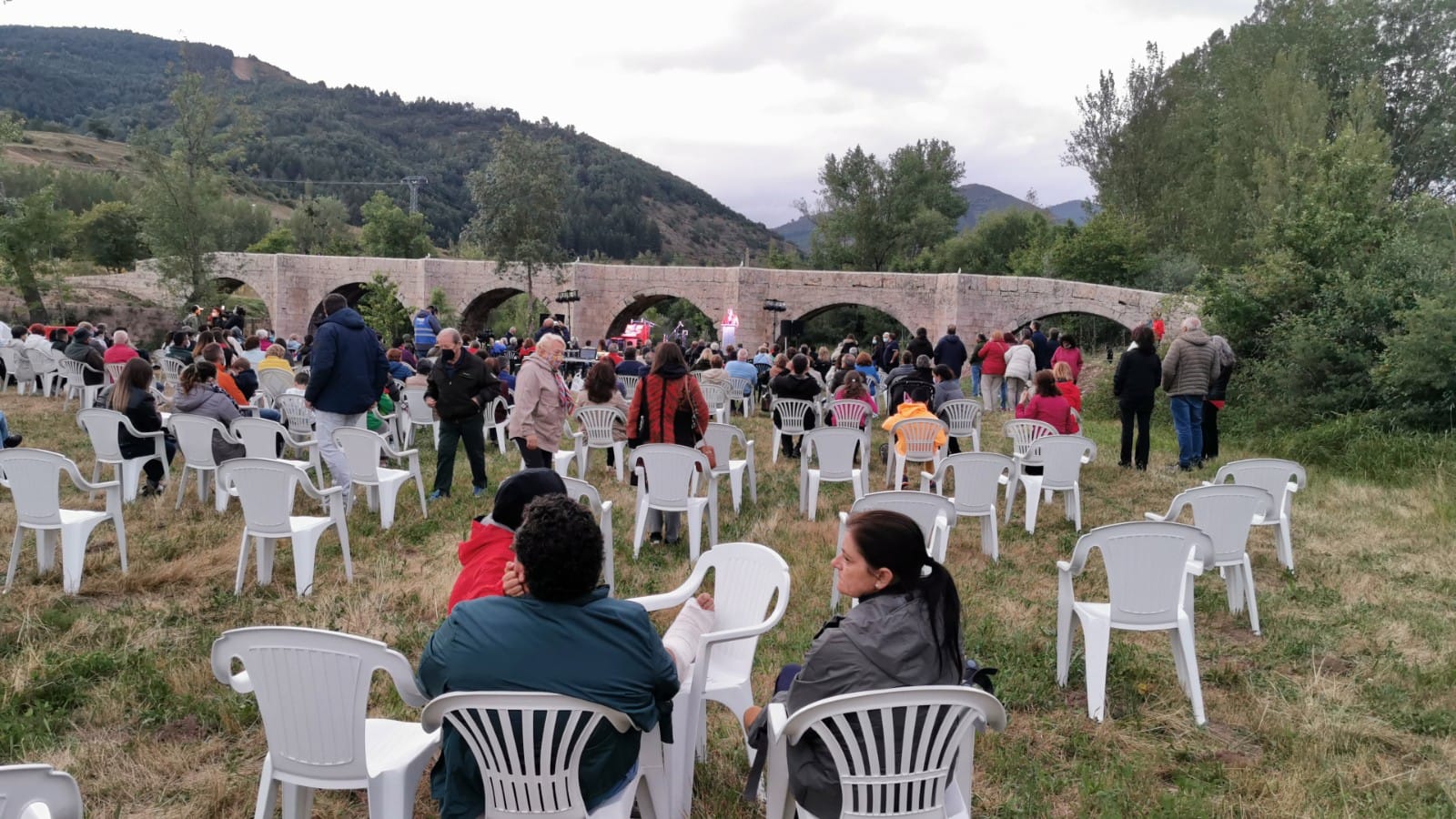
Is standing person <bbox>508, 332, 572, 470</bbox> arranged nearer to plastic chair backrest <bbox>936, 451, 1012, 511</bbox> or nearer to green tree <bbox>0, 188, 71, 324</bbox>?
plastic chair backrest <bbox>936, 451, 1012, 511</bbox>

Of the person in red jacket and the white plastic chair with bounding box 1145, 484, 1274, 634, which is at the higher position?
the person in red jacket

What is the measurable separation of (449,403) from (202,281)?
70.0 ft

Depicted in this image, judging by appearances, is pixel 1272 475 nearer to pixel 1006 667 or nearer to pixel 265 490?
pixel 1006 667

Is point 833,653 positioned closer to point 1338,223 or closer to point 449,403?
point 449,403

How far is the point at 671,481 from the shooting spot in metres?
5.45

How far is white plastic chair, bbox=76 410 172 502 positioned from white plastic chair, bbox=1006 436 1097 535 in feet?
20.6

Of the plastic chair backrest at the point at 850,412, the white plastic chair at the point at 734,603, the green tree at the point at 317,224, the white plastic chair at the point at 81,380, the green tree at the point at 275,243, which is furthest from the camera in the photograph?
the green tree at the point at 317,224

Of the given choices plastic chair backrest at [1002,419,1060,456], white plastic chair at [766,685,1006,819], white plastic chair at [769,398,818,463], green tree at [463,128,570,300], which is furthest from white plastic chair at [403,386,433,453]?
green tree at [463,128,570,300]

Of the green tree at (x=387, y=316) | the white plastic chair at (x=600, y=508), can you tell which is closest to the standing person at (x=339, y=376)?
the white plastic chair at (x=600, y=508)

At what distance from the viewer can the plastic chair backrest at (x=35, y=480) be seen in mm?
4293

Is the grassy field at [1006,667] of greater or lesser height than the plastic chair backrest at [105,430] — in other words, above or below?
below

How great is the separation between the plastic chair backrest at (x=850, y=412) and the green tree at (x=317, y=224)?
152 feet

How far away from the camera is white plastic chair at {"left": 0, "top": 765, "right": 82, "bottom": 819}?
4.80 feet

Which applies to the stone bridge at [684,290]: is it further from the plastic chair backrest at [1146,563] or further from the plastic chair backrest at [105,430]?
the plastic chair backrest at [105,430]
